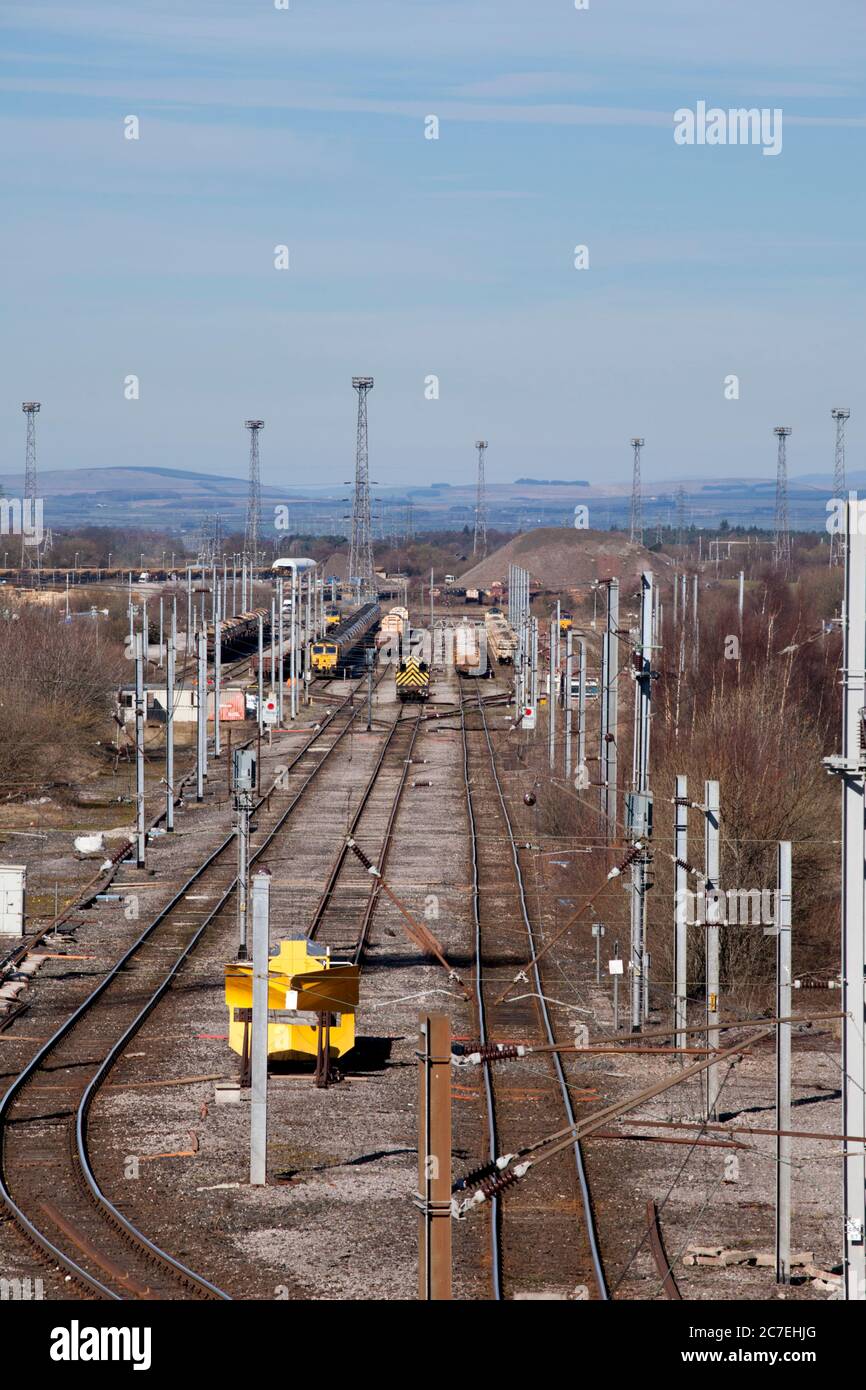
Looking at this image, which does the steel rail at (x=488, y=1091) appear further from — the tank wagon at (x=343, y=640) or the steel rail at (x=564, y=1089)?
the tank wagon at (x=343, y=640)

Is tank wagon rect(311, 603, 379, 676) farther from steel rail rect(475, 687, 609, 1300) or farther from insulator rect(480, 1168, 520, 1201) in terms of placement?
insulator rect(480, 1168, 520, 1201)

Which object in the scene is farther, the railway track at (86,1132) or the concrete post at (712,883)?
the concrete post at (712,883)

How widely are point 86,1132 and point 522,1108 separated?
157 inches

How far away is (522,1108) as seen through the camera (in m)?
16.5

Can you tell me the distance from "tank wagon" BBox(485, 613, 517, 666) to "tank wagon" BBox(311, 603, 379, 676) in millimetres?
6244

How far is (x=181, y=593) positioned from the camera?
91.8 metres

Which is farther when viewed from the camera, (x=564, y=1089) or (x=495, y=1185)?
(x=564, y=1089)

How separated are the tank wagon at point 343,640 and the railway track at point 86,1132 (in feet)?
135

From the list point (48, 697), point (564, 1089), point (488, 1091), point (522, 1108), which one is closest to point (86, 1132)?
point (488, 1091)

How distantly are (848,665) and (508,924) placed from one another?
15185 millimetres

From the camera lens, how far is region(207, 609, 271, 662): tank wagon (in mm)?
68312

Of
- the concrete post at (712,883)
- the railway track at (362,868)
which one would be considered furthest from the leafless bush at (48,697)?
the concrete post at (712,883)

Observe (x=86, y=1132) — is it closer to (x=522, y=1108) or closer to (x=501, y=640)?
(x=522, y=1108)

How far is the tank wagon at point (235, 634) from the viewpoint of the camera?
68312 millimetres
